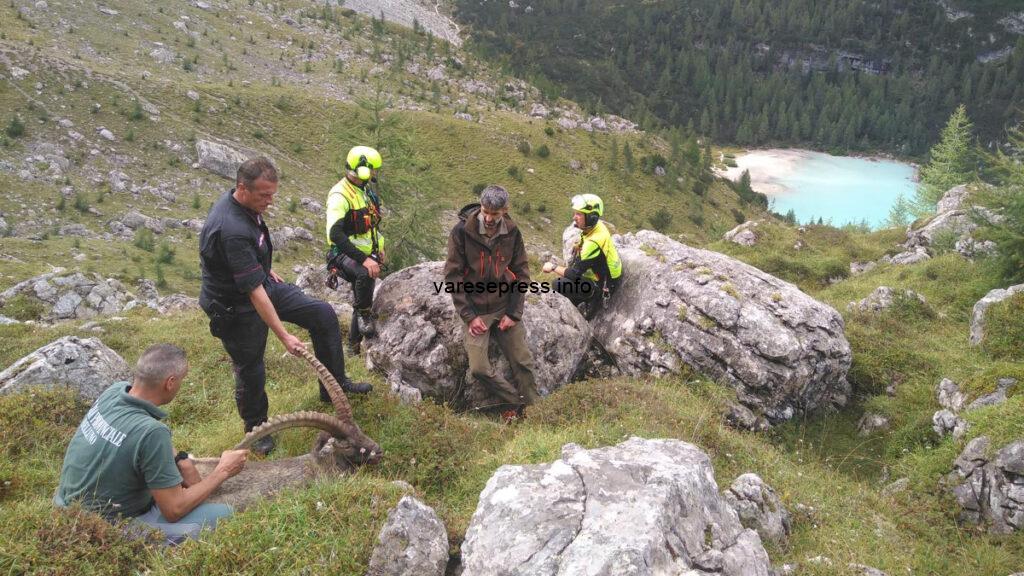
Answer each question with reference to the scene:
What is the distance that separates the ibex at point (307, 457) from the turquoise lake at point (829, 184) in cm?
8382

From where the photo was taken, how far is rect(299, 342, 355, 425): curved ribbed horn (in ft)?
18.2

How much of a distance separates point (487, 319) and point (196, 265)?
20379mm

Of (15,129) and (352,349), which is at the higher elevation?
(352,349)

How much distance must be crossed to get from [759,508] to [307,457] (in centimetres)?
507

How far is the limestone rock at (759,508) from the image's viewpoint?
6.34 meters

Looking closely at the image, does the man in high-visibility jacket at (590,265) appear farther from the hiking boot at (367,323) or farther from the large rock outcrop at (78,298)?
the large rock outcrop at (78,298)

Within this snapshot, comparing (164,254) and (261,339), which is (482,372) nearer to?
(261,339)

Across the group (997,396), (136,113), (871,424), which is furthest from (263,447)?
(136,113)

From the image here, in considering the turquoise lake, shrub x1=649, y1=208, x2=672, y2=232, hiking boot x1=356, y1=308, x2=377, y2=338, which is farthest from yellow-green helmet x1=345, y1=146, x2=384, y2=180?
Result: the turquoise lake

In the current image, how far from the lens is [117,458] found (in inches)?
183

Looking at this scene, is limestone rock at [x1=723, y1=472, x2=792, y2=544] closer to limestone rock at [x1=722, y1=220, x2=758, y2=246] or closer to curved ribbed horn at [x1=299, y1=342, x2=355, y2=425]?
curved ribbed horn at [x1=299, y1=342, x2=355, y2=425]

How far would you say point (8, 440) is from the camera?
23.2 feet

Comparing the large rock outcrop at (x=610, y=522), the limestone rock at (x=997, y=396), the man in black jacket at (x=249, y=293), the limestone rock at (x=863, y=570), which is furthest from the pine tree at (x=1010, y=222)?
the man in black jacket at (x=249, y=293)

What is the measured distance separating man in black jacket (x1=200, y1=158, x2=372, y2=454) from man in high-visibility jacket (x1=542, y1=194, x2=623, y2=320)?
456cm
